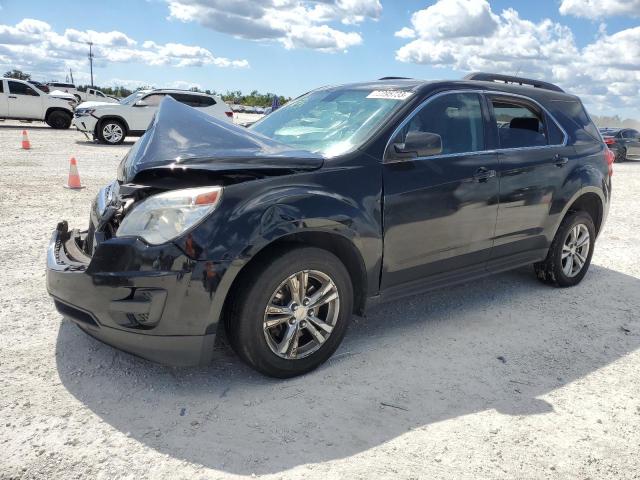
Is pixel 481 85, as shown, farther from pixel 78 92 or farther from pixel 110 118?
pixel 78 92

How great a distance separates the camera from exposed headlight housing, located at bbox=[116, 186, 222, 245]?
2793 mm

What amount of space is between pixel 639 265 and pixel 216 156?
17.0 feet

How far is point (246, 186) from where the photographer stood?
294 centimetres

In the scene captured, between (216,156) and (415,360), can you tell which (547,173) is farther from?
(216,156)

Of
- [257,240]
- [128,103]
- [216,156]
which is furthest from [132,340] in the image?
[128,103]

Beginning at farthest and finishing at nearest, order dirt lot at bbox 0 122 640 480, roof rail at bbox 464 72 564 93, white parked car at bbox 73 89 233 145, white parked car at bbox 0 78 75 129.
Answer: white parked car at bbox 0 78 75 129, white parked car at bbox 73 89 233 145, roof rail at bbox 464 72 564 93, dirt lot at bbox 0 122 640 480

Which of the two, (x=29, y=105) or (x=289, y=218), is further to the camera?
(x=29, y=105)

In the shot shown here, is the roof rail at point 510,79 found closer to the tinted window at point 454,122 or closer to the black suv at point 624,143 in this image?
the tinted window at point 454,122

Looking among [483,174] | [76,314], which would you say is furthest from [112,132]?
[76,314]

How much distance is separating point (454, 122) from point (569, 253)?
1.97m

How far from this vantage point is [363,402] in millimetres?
3061

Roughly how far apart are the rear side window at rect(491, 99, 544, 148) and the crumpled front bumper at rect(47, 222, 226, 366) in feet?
8.78

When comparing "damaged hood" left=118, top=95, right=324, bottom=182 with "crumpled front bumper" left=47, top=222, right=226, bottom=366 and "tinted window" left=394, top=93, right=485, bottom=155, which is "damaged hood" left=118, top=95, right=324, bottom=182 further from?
"tinted window" left=394, top=93, right=485, bottom=155

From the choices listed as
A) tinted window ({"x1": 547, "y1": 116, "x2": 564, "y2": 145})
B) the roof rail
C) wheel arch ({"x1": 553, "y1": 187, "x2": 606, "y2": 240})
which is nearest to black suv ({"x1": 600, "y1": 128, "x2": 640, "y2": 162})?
wheel arch ({"x1": 553, "y1": 187, "x2": 606, "y2": 240})
